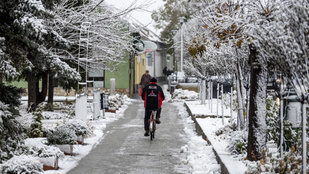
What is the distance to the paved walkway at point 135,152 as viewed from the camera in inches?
360

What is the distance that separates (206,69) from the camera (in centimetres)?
2250

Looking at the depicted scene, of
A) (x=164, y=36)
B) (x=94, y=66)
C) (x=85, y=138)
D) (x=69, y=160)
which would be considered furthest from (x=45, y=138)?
(x=164, y=36)

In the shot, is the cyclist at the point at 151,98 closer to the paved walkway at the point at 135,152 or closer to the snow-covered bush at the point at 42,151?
the paved walkway at the point at 135,152

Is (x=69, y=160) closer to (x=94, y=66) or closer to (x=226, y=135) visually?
(x=226, y=135)

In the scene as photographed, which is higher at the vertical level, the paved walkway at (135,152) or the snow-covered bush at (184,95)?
the snow-covered bush at (184,95)

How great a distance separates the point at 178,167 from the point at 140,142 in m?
3.49

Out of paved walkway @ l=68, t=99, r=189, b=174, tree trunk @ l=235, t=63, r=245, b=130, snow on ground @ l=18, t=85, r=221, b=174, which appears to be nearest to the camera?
snow on ground @ l=18, t=85, r=221, b=174

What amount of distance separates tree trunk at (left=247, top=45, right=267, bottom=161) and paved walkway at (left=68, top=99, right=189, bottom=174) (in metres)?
1.50

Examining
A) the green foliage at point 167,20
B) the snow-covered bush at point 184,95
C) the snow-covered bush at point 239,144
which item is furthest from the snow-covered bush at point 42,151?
the green foliage at point 167,20

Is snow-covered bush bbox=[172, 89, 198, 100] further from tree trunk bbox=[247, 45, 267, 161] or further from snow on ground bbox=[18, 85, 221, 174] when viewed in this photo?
tree trunk bbox=[247, 45, 267, 161]

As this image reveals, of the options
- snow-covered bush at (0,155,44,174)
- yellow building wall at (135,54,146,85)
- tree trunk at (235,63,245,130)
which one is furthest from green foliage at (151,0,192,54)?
snow-covered bush at (0,155,44,174)

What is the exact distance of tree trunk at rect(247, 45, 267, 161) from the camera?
26.6 feet

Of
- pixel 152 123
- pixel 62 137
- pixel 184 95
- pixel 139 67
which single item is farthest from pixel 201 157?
pixel 139 67

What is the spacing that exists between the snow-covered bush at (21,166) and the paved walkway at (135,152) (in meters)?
1.59
